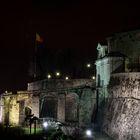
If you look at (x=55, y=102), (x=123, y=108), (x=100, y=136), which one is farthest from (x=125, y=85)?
(x=55, y=102)

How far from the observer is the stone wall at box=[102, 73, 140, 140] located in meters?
64.6

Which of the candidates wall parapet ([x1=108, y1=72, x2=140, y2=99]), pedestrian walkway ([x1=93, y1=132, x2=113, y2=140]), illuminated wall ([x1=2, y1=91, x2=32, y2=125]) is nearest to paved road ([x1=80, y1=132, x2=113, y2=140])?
pedestrian walkway ([x1=93, y1=132, x2=113, y2=140])

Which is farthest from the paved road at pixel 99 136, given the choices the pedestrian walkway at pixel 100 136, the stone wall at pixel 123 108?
the stone wall at pixel 123 108

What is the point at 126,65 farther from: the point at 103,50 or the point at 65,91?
the point at 65,91

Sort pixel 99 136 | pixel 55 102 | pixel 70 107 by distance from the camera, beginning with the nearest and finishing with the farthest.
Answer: pixel 99 136 → pixel 70 107 → pixel 55 102

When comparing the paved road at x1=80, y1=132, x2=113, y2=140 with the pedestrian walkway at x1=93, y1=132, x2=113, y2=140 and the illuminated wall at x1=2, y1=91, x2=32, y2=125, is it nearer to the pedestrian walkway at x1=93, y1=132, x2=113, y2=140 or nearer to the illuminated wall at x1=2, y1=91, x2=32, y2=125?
the pedestrian walkway at x1=93, y1=132, x2=113, y2=140

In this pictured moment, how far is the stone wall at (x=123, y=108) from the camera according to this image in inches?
2544

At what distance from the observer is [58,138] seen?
57.9m

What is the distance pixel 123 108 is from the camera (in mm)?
68812

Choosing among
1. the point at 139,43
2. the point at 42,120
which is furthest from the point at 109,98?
the point at 42,120

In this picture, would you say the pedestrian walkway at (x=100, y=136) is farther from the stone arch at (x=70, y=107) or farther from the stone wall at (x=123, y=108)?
the stone arch at (x=70, y=107)

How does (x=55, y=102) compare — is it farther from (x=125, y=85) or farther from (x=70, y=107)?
(x=125, y=85)

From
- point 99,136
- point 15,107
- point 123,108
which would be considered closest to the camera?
point 123,108

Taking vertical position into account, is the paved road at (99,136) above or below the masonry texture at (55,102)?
below
